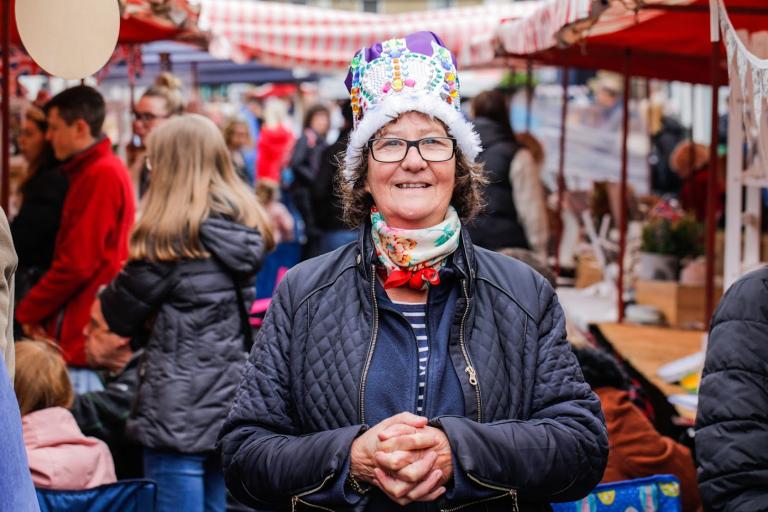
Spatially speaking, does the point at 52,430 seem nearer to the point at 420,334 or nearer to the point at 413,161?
the point at 420,334

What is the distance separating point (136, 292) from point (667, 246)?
4309 mm

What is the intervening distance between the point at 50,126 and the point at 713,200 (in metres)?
3.18

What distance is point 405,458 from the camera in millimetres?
2131

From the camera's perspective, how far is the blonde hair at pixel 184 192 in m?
4.02

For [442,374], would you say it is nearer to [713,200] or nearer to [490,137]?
[713,200]

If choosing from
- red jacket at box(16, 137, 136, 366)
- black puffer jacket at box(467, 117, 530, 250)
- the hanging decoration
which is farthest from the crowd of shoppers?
black puffer jacket at box(467, 117, 530, 250)

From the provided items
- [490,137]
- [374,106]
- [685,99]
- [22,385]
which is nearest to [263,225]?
[22,385]

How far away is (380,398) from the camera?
2.30 m

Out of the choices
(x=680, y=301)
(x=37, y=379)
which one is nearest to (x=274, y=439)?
(x=37, y=379)

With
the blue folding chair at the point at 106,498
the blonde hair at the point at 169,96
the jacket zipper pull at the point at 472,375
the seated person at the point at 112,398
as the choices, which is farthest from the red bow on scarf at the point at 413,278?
the blonde hair at the point at 169,96

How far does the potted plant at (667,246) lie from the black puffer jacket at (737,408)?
15.7 feet

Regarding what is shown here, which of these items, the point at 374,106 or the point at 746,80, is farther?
the point at 746,80

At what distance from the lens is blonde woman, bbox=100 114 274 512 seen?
4.03 m

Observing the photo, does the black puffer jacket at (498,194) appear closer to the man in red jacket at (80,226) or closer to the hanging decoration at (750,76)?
the man in red jacket at (80,226)
